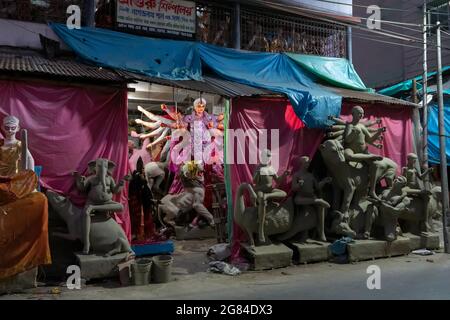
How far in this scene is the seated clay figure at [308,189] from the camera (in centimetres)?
819

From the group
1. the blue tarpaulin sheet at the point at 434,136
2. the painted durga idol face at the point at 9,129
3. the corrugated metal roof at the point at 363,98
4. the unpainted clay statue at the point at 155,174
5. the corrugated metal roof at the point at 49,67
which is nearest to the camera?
the painted durga idol face at the point at 9,129

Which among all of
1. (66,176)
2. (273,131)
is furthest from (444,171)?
(66,176)

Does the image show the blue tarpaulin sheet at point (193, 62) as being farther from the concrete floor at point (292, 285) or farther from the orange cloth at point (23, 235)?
the orange cloth at point (23, 235)

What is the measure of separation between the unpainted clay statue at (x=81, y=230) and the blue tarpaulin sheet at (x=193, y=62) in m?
2.89

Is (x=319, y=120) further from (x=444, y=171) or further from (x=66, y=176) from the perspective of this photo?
(x=66, y=176)

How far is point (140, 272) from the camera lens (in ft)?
21.7

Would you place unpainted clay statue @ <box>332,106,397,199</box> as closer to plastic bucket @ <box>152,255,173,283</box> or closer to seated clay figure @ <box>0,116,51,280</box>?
plastic bucket @ <box>152,255,173,283</box>

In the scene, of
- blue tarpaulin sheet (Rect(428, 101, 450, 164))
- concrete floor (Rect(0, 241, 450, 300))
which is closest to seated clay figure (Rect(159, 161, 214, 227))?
concrete floor (Rect(0, 241, 450, 300))

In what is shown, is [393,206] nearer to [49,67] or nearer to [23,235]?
[23,235]

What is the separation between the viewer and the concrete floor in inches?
240

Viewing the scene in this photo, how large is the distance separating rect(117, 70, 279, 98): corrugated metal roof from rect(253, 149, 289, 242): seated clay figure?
1.25m

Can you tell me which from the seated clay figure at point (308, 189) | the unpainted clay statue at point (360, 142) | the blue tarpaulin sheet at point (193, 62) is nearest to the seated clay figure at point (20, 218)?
the blue tarpaulin sheet at point (193, 62)

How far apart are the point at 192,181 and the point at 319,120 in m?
3.91

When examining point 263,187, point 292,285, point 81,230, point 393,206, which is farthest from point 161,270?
point 393,206
